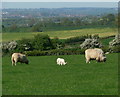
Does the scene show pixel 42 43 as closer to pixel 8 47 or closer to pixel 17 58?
pixel 8 47

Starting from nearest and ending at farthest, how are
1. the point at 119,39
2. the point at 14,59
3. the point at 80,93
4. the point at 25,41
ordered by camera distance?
the point at 80,93 → the point at 14,59 → the point at 119,39 → the point at 25,41

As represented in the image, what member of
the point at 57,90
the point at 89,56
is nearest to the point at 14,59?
the point at 89,56

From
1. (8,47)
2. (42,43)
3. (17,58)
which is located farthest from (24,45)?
(17,58)

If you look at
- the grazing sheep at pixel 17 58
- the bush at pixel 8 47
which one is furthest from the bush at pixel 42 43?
the grazing sheep at pixel 17 58

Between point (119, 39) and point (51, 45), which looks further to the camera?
point (51, 45)

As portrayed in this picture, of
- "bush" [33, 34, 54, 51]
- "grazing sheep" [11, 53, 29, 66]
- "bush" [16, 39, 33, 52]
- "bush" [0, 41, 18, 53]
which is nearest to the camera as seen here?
"grazing sheep" [11, 53, 29, 66]

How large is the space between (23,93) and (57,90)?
1.08m

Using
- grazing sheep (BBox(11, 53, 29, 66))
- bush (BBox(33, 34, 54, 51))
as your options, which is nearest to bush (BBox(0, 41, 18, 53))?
bush (BBox(33, 34, 54, 51))

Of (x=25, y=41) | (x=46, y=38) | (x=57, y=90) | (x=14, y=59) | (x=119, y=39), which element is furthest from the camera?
(x=46, y=38)

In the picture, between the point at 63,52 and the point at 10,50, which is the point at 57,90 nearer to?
the point at 63,52

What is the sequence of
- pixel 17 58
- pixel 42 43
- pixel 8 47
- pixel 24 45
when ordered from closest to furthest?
pixel 17 58, pixel 8 47, pixel 24 45, pixel 42 43

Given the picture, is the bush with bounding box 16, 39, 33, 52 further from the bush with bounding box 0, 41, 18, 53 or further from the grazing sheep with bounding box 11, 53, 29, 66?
the grazing sheep with bounding box 11, 53, 29, 66

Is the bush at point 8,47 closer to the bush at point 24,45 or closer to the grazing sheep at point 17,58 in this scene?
the bush at point 24,45

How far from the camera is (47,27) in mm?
150125
